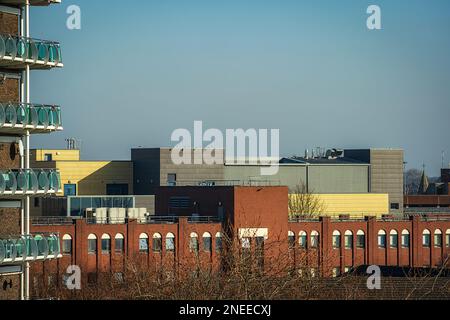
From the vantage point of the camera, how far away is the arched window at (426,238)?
9756 cm

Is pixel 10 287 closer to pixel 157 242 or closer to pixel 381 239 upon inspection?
pixel 157 242

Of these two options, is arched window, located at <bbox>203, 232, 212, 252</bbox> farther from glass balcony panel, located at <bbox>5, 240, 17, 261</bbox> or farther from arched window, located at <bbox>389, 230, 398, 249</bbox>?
glass balcony panel, located at <bbox>5, 240, 17, 261</bbox>

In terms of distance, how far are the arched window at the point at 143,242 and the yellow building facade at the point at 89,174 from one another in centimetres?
3802

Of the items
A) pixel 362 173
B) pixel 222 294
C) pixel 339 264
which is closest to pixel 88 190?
pixel 362 173

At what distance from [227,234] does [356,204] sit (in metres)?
40.9

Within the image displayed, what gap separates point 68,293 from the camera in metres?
59.5

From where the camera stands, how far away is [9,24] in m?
46.4

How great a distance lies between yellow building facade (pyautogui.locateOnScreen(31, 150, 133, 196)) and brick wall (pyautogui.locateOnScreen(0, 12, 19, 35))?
73841 millimetres

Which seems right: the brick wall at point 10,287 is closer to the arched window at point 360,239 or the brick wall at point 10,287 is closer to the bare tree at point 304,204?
the arched window at point 360,239

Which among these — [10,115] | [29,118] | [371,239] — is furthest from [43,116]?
[371,239]

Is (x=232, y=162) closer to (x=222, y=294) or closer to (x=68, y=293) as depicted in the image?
(x=68, y=293)

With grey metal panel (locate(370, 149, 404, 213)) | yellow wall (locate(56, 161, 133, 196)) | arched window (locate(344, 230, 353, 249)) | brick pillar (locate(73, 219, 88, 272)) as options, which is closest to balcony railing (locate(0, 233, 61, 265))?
brick pillar (locate(73, 219, 88, 272))

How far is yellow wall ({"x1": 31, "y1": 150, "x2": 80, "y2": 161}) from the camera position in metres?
128

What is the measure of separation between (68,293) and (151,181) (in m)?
64.3
